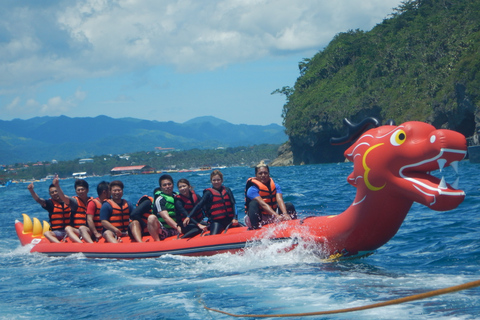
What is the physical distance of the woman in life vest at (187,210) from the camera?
716 cm

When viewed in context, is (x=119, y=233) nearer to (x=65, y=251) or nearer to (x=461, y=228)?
(x=65, y=251)

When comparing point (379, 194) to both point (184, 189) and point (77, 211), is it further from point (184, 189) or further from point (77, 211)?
point (77, 211)

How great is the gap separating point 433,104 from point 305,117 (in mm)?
18850

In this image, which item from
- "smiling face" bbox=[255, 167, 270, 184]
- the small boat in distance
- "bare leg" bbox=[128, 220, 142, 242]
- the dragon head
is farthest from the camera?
the small boat in distance

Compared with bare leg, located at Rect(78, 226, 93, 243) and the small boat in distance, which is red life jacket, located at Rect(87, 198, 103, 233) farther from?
the small boat in distance

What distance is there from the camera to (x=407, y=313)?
3.83m

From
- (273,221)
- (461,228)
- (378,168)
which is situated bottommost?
(461,228)

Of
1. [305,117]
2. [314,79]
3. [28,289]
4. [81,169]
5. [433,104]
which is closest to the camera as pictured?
[28,289]

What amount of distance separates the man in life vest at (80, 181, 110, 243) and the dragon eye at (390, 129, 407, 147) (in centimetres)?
439

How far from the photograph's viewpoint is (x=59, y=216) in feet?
27.9

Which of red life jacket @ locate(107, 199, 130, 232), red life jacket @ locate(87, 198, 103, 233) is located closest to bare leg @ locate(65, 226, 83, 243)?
red life jacket @ locate(87, 198, 103, 233)

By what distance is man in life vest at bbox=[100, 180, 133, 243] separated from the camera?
7.56 metres

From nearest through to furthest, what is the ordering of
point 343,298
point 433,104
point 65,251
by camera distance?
point 343,298, point 65,251, point 433,104

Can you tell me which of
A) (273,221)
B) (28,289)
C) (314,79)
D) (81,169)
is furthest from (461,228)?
(81,169)
